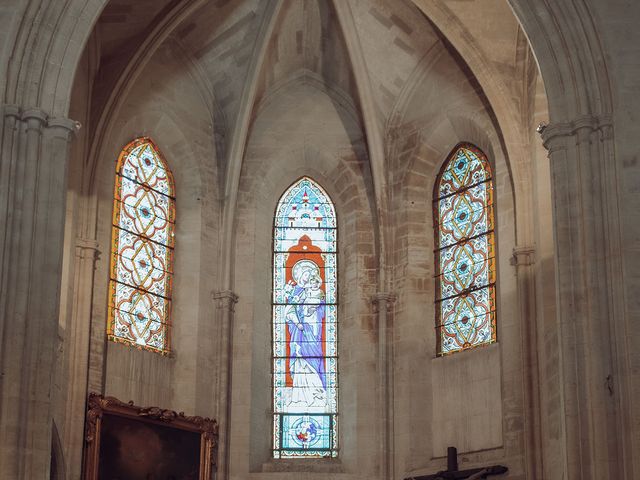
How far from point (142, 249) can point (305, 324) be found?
8.96 feet

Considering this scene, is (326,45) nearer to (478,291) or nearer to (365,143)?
(365,143)

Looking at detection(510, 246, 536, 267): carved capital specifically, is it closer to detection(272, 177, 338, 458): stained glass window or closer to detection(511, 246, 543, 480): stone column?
detection(511, 246, 543, 480): stone column

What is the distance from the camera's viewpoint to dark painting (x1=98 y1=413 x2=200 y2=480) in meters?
20.5

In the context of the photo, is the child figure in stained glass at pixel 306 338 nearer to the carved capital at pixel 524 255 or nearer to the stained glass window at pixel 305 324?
the stained glass window at pixel 305 324

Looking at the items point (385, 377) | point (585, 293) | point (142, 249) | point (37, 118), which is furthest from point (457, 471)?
point (37, 118)

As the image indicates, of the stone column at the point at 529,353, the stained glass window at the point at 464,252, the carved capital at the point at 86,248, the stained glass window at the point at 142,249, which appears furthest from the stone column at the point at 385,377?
the carved capital at the point at 86,248

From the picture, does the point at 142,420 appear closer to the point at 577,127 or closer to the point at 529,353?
the point at 529,353

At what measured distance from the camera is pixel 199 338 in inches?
878

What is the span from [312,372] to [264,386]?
0.76m

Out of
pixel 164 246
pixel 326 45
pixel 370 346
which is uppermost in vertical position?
pixel 326 45

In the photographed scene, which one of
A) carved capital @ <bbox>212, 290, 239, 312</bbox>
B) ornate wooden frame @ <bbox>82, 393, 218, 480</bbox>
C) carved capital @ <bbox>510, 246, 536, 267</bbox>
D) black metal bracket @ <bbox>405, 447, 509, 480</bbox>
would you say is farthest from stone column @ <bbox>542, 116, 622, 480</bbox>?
carved capital @ <bbox>212, 290, 239, 312</bbox>

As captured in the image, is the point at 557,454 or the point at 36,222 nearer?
the point at 36,222

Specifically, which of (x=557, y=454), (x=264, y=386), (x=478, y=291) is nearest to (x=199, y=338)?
(x=264, y=386)

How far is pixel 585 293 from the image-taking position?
16422 millimetres
